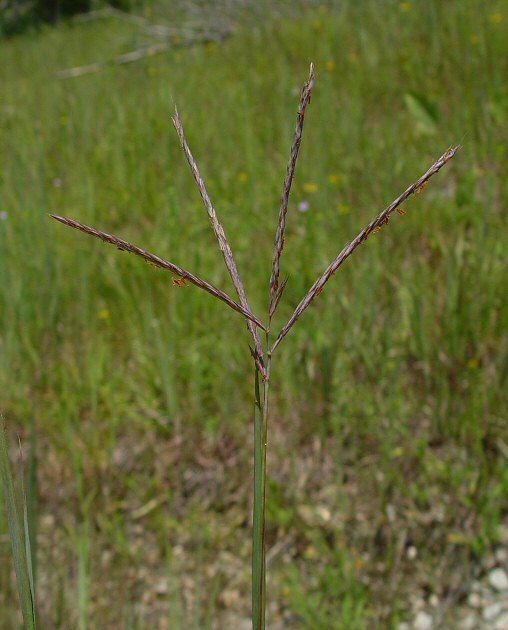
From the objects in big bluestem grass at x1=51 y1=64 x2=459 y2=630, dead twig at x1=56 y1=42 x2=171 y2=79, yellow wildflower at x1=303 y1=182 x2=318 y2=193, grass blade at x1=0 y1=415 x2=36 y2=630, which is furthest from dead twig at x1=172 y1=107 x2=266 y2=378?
dead twig at x1=56 y1=42 x2=171 y2=79

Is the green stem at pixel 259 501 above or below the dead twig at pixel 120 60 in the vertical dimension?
below

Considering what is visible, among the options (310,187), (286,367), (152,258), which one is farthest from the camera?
(310,187)

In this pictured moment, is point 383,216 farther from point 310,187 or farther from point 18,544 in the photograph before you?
point 310,187

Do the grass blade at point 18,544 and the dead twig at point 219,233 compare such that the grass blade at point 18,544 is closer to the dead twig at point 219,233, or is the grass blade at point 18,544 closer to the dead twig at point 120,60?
the dead twig at point 219,233

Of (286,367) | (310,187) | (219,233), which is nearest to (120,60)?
(310,187)

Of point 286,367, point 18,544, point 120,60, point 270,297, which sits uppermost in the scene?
point 120,60

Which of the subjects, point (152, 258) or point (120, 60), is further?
point (120, 60)

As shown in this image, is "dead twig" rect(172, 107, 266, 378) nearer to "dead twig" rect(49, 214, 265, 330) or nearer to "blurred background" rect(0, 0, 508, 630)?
"dead twig" rect(49, 214, 265, 330)

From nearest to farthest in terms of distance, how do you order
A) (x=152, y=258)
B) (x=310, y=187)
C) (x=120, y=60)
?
(x=152, y=258) → (x=310, y=187) → (x=120, y=60)

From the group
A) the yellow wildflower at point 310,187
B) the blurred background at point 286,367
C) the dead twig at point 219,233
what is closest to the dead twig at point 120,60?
the blurred background at point 286,367
